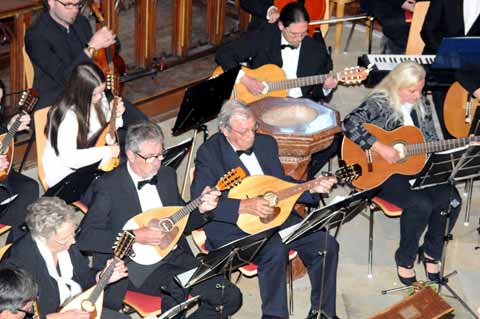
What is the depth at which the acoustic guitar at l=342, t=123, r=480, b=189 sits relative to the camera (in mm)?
6852

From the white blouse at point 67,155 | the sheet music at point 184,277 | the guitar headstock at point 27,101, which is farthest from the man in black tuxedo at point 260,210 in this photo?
the guitar headstock at point 27,101

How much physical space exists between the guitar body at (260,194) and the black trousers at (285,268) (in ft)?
0.38

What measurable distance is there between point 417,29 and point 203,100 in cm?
232

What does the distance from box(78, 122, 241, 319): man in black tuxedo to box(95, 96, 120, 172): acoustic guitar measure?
513mm

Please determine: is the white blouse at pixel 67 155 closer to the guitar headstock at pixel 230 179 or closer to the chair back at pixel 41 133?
the chair back at pixel 41 133

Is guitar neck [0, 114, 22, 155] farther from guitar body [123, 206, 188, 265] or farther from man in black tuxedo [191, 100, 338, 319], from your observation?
man in black tuxedo [191, 100, 338, 319]

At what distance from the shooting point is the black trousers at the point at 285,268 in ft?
20.4

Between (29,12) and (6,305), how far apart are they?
11.4 ft

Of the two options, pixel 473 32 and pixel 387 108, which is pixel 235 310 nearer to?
pixel 387 108

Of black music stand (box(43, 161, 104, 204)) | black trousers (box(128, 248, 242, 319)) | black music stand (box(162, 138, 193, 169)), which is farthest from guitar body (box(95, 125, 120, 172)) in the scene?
black trousers (box(128, 248, 242, 319))

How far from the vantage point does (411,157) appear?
6895 mm

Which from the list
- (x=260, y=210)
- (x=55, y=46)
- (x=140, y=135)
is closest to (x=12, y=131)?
(x=140, y=135)

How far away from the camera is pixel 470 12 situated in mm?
8117

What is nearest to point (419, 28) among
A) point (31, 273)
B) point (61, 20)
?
point (61, 20)
